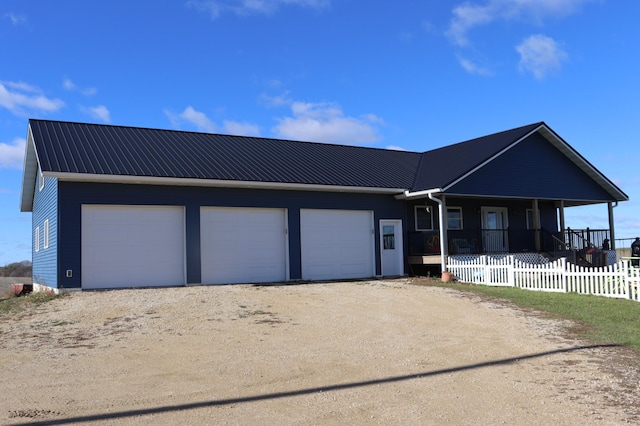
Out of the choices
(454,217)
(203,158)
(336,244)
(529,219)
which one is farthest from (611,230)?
(203,158)

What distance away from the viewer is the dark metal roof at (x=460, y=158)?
67.7ft

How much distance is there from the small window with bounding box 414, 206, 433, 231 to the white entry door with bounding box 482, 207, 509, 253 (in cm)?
203

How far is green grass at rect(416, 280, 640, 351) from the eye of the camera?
985cm

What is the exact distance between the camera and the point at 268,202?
738 inches

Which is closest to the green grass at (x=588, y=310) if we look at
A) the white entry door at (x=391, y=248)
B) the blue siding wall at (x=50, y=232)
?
the white entry door at (x=391, y=248)

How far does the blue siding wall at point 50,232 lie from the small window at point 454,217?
559 inches

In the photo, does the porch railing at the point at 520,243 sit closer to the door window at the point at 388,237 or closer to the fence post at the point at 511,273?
the door window at the point at 388,237

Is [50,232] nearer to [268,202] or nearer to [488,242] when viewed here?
[268,202]

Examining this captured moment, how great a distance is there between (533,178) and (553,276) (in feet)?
24.7

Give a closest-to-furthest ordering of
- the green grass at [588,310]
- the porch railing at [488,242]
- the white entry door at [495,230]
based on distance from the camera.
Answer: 1. the green grass at [588,310]
2. the porch railing at [488,242]
3. the white entry door at [495,230]

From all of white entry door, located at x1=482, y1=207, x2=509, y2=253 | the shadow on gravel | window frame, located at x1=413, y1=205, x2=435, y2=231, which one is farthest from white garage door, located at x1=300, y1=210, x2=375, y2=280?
the shadow on gravel

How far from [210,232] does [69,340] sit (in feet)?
27.7

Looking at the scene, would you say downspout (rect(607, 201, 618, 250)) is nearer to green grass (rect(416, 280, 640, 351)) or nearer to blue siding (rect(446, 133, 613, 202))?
blue siding (rect(446, 133, 613, 202))

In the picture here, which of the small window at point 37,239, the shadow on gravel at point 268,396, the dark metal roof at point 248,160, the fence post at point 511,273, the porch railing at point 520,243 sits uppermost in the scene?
the dark metal roof at point 248,160
